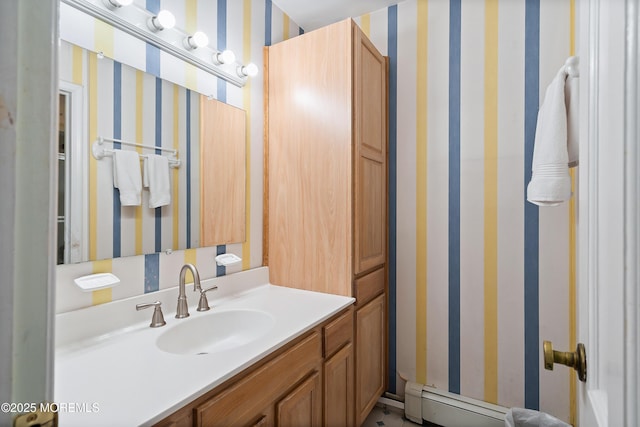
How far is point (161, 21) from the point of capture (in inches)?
52.6

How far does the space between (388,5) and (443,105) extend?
74 cm

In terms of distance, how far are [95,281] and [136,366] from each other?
348 mm

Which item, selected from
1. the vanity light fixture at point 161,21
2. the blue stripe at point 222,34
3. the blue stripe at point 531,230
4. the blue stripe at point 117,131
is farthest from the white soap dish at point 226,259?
the blue stripe at point 531,230

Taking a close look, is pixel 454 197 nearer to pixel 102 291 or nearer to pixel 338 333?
pixel 338 333

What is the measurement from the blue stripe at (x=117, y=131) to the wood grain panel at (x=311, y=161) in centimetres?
82

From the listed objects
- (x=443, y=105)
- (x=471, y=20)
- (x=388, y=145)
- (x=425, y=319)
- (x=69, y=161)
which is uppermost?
(x=471, y=20)

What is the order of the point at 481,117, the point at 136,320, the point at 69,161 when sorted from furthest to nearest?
the point at 481,117 → the point at 136,320 → the point at 69,161

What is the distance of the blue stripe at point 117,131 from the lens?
1248 mm

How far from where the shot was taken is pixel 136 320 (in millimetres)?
1271

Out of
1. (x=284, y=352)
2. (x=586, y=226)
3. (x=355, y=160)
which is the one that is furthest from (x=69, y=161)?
(x=586, y=226)

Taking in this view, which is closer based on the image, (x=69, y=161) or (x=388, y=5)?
(x=69, y=161)

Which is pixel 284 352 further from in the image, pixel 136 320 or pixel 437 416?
pixel 437 416

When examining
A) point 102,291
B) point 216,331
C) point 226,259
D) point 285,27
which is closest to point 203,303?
point 216,331

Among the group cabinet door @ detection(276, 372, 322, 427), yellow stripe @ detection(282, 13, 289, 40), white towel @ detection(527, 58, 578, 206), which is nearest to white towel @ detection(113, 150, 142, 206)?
cabinet door @ detection(276, 372, 322, 427)
